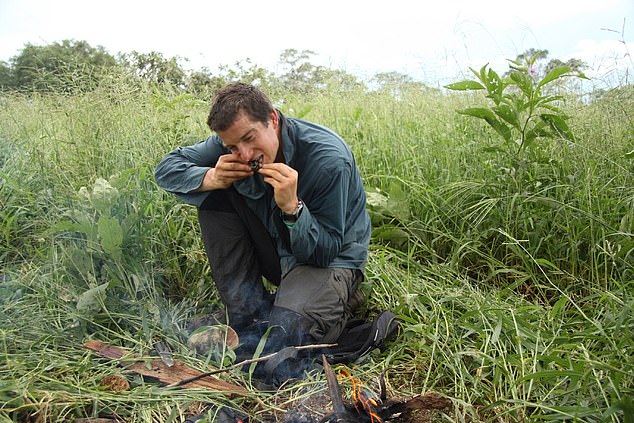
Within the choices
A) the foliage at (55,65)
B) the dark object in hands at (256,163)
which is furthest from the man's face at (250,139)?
the foliage at (55,65)

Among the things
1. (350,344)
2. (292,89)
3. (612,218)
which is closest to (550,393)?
(350,344)

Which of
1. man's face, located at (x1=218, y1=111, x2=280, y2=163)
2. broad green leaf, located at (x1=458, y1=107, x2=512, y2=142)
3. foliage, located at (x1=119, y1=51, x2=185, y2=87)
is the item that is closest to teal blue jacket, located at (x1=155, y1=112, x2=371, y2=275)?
man's face, located at (x1=218, y1=111, x2=280, y2=163)

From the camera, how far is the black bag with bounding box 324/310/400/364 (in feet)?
7.72

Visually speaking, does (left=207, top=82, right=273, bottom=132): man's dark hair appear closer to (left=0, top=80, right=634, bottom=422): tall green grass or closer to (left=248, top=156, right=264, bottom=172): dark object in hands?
(left=248, top=156, right=264, bottom=172): dark object in hands

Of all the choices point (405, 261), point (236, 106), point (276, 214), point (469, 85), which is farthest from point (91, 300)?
point (469, 85)

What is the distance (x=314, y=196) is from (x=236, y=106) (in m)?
0.54

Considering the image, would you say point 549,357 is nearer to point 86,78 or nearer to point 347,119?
point 347,119

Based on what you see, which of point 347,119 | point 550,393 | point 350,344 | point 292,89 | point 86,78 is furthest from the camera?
point 292,89

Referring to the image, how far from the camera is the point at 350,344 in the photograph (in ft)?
8.10

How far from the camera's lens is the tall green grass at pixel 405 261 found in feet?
6.33

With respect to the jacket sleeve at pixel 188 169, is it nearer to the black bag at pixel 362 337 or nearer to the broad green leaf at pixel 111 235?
the broad green leaf at pixel 111 235

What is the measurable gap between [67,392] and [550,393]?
5.50ft

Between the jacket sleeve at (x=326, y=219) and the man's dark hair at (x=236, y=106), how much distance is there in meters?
0.38

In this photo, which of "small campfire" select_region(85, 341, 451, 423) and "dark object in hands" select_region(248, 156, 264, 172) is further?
"dark object in hands" select_region(248, 156, 264, 172)
